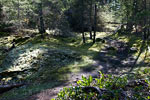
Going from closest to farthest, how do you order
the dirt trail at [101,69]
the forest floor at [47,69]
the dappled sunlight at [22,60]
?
the dirt trail at [101,69] → the forest floor at [47,69] → the dappled sunlight at [22,60]

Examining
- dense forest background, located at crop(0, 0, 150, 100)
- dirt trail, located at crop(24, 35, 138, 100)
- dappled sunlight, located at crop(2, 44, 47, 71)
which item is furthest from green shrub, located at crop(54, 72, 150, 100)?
dappled sunlight, located at crop(2, 44, 47, 71)

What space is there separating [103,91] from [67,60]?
9.09 metres

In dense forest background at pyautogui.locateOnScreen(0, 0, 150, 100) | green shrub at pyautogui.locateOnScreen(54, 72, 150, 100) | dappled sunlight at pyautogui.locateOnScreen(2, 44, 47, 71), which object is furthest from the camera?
dappled sunlight at pyautogui.locateOnScreen(2, 44, 47, 71)

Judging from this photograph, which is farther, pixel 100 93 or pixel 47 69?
pixel 47 69

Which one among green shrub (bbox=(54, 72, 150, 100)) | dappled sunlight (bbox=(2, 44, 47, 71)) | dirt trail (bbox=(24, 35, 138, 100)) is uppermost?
green shrub (bbox=(54, 72, 150, 100))

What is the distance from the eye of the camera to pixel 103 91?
14.4 feet

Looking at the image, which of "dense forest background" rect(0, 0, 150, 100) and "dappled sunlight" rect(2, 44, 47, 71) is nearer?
"dense forest background" rect(0, 0, 150, 100)

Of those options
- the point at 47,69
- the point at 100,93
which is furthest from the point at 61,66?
the point at 100,93

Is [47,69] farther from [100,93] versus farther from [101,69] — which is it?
[100,93]

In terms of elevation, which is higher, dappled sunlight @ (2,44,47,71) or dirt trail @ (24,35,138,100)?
dappled sunlight @ (2,44,47,71)

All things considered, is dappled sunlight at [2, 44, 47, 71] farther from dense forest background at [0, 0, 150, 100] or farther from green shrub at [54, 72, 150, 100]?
green shrub at [54, 72, 150, 100]

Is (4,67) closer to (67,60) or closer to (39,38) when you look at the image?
(67,60)

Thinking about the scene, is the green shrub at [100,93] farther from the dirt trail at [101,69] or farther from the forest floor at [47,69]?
the forest floor at [47,69]

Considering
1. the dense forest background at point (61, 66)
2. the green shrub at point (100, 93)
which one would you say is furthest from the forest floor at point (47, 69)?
the green shrub at point (100, 93)
